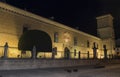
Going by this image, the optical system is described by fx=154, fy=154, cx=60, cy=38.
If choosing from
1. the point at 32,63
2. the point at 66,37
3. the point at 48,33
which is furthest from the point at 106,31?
the point at 32,63

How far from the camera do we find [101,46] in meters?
43.5

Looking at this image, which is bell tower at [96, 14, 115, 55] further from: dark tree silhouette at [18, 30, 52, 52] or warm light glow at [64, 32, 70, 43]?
dark tree silhouette at [18, 30, 52, 52]

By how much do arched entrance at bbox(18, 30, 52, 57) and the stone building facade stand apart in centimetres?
130

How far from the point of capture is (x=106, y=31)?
45.1 meters

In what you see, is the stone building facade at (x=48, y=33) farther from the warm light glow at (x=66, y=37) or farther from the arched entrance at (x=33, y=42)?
the arched entrance at (x=33, y=42)

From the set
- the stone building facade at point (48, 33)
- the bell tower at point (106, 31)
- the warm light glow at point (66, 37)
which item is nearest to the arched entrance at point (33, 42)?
the stone building facade at point (48, 33)

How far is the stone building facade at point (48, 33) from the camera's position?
19.6 metres

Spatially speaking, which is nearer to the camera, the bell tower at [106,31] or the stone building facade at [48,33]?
the stone building facade at [48,33]

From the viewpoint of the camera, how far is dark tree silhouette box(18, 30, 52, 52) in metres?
19.4

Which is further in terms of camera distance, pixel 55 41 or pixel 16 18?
pixel 55 41

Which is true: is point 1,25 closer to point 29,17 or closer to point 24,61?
point 29,17

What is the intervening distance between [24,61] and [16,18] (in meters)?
8.43

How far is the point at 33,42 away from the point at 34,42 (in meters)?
0.13

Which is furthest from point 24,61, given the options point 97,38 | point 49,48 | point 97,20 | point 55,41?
point 97,20
